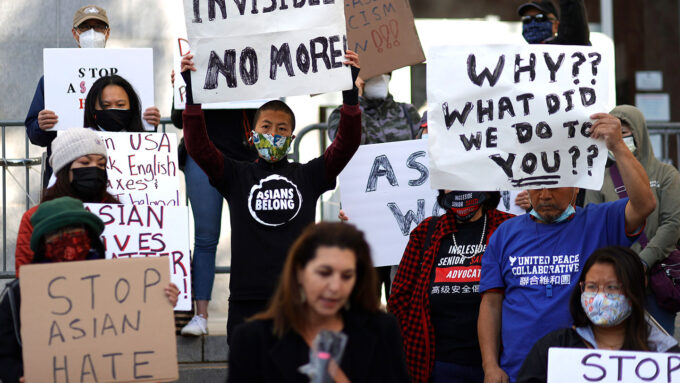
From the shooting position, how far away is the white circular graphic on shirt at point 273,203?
222 inches

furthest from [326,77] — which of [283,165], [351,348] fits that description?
[351,348]

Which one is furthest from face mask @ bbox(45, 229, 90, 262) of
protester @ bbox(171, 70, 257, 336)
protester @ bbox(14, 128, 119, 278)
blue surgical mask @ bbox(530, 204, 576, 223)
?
protester @ bbox(171, 70, 257, 336)

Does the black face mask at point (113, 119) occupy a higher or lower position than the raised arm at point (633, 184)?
higher

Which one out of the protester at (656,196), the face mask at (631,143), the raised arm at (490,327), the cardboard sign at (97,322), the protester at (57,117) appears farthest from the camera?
the protester at (57,117)

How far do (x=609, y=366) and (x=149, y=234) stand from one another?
235 cm

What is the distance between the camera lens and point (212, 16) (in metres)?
5.79

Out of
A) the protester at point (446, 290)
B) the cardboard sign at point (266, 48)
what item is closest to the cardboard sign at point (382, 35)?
the cardboard sign at point (266, 48)

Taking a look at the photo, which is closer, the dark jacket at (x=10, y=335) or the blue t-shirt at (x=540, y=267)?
the dark jacket at (x=10, y=335)

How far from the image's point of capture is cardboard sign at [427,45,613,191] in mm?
5418

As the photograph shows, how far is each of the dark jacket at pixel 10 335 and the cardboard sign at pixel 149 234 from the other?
0.86m

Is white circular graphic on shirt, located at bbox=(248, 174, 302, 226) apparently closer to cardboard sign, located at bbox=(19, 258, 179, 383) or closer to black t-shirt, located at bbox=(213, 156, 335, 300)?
black t-shirt, located at bbox=(213, 156, 335, 300)

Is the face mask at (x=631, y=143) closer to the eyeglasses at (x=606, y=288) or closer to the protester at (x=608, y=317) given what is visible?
the protester at (x=608, y=317)

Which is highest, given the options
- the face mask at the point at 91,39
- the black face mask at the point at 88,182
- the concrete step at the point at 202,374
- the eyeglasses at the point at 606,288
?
the face mask at the point at 91,39

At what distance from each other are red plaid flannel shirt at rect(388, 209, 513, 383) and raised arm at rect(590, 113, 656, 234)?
80 centimetres
